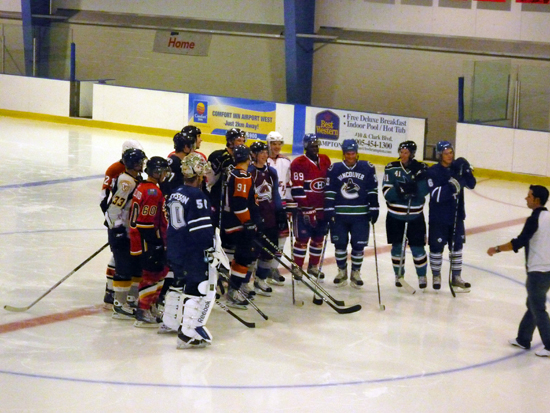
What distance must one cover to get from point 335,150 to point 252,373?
37.0 ft

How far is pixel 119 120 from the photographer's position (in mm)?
19359

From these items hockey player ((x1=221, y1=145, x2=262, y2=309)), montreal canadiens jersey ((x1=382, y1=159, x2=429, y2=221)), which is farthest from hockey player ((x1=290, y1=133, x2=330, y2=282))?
hockey player ((x1=221, y1=145, x2=262, y2=309))

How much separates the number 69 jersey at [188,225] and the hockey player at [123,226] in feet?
2.11

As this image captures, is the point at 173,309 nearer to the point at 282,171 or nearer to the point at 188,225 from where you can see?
the point at 188,225

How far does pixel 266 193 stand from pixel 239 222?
50 centimetres

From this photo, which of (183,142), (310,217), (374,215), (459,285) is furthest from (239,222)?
(459,285)

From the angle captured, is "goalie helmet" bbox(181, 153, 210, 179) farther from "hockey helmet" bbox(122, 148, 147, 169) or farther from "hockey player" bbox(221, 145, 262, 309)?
"hockey player" bbox(221, 145, 262, 309)

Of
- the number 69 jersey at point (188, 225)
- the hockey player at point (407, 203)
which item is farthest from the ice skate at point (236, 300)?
the hockey player at point (407, 203)

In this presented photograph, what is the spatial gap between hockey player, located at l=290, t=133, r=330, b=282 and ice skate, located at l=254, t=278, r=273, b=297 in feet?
1.56

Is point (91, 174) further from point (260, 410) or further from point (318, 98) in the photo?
point (260, 410)

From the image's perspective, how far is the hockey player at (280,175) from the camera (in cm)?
770

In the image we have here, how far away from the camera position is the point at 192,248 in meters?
5.95

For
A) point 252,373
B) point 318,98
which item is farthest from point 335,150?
point 252,373

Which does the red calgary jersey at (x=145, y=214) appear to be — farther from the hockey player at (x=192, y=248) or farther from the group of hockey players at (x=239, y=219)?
the hockey player at (x=192, y=248)
